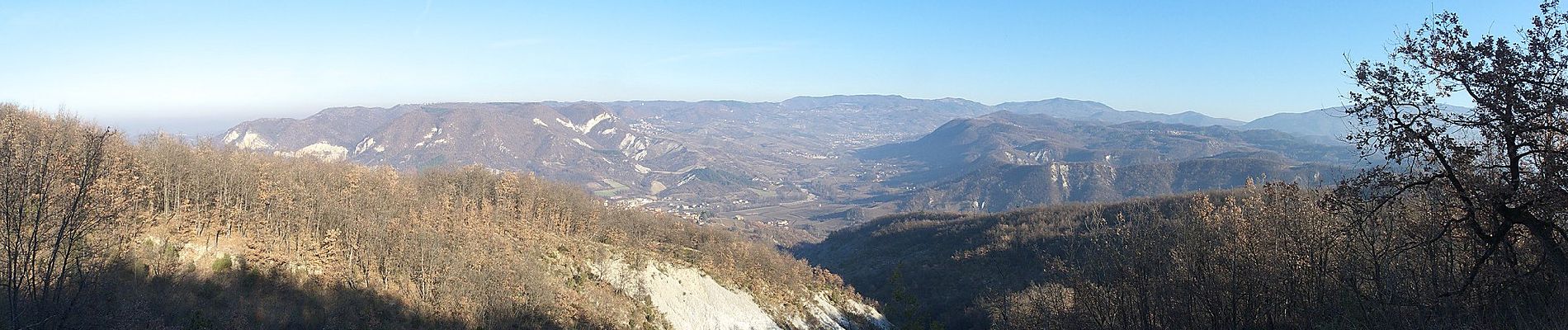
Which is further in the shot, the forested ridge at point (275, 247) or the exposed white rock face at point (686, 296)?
the exposed white rock face at point (686, 296)

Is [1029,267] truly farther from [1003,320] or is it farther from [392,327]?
[392,327]

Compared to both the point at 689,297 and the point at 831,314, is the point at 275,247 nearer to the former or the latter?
the point at 689,297

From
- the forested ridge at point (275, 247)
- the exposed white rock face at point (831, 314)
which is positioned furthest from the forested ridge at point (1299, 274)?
the forested ridge at point (275, 247)

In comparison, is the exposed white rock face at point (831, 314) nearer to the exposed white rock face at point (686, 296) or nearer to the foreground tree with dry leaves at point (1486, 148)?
the exposed white rock face at point (686, 296)

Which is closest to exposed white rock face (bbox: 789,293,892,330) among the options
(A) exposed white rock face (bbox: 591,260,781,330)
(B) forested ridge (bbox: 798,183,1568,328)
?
(A) exposed white rock face (bbox: 591,260,781,330)

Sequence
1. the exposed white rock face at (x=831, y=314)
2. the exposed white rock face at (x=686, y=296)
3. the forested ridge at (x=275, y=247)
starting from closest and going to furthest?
A: the forested ridge at (x=275, y=247) → the exposed white rock face at (x=686, y=296) → the exposed white rock face at (x=831, y=314)

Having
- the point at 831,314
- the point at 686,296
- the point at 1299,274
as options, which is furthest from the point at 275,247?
Result: the point at 831,314
